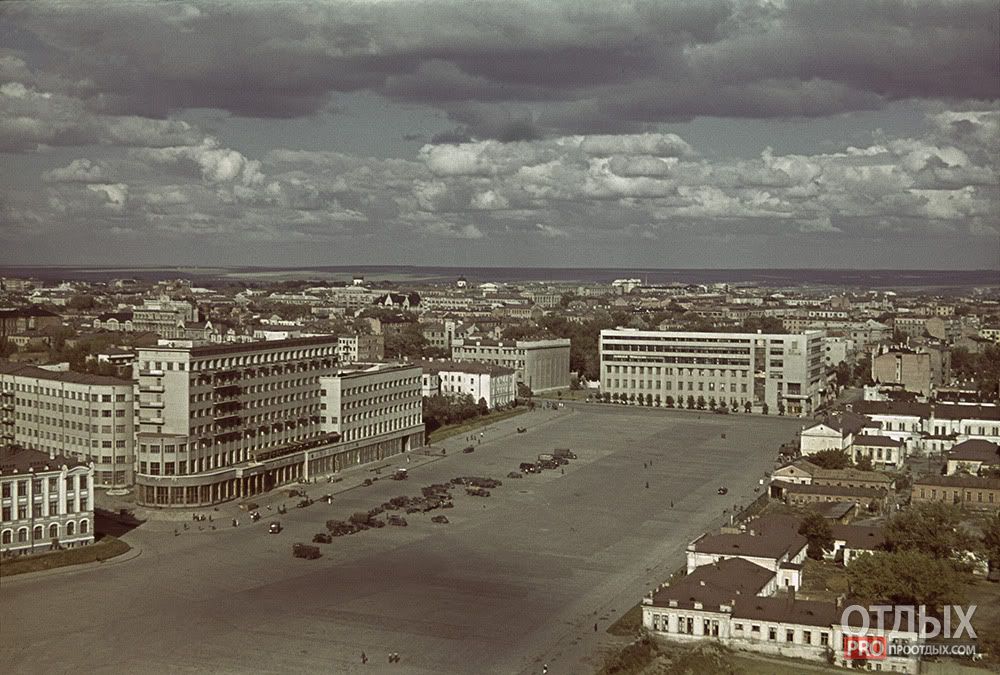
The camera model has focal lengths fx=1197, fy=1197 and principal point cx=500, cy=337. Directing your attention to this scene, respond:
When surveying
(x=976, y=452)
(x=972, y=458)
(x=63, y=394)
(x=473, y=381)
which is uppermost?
(x=63, y=394)

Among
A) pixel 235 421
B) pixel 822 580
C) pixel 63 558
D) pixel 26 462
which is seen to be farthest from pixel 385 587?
pixel 235 421

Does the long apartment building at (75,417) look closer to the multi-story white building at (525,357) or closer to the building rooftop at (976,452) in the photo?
the building rooftop at (976,452)

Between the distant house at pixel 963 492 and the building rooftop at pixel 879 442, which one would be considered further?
the building rooftop at pixel 879 442

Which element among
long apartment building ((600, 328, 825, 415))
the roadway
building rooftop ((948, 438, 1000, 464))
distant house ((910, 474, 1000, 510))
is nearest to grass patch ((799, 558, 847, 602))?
the roadway

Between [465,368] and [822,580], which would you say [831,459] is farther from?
[465,368]

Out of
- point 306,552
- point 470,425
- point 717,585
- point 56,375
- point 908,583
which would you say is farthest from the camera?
point 470,425

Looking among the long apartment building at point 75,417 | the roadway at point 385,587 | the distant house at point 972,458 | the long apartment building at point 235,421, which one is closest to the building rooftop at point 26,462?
the roadway at point 385,587

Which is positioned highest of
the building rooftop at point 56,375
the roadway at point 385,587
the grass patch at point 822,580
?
the building rooftop at point 56,375

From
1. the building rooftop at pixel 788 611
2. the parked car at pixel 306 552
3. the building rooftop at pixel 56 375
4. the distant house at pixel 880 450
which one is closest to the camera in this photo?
the building rooftop at pixel 788 611
